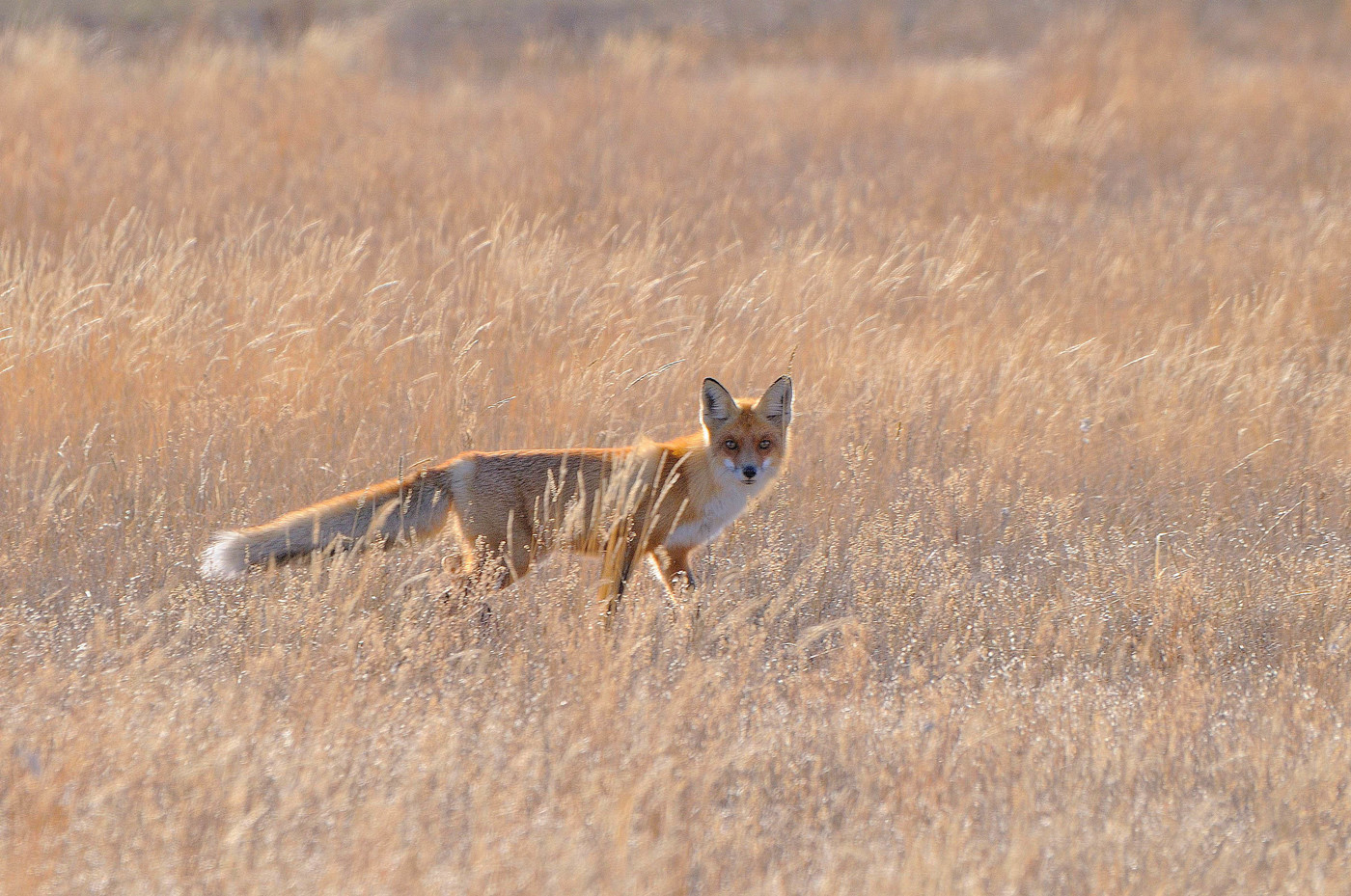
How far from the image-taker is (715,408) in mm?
4988

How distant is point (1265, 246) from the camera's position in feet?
29.0

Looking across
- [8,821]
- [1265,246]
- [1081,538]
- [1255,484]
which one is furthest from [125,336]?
[1265,246]

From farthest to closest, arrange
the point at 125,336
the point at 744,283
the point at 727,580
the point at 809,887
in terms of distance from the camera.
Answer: the point at 744,283, the point at 125,336, the point at 727,580, the point at 809,887

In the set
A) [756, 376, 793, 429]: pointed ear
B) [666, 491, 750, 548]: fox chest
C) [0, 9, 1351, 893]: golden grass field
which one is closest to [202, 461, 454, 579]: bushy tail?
[0, 9, 1351, 893]: golden grass field

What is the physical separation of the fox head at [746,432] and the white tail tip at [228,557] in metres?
1.71

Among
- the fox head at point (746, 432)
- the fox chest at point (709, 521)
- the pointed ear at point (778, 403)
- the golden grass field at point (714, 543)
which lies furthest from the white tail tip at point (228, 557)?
the pointed ear at point (778, 403)

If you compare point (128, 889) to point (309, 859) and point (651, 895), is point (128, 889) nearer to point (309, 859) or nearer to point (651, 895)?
point (309, 859)

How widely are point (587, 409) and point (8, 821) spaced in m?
3.37

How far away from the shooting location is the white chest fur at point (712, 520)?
4699mm

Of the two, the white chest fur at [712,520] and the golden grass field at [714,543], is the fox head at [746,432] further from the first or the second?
the golden grass field at [714,543]

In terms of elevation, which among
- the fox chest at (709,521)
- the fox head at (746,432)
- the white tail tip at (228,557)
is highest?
the fox head at (746,432)

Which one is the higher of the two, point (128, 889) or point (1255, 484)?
point (128, 889)

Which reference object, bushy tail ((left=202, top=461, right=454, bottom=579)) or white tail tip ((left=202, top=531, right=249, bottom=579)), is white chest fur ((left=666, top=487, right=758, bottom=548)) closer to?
bushy tail ((left=202, top=461, right=454, bottom=579))

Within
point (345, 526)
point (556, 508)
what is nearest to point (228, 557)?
point (345, 526)
